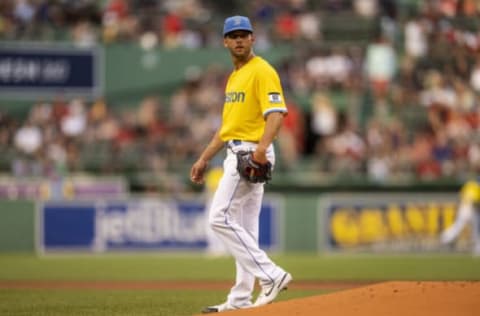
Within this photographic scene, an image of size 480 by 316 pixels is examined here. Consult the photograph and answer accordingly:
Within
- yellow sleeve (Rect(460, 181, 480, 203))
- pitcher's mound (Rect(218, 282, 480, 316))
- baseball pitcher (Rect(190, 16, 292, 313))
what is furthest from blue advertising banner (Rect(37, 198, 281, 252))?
pitcher's mound (Rect(218, 282, 480, 316))

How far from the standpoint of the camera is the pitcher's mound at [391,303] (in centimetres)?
768

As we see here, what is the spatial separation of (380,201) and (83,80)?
7.15 metres

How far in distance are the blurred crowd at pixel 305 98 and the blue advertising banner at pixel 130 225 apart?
922 mm

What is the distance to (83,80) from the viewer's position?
23.6 metres

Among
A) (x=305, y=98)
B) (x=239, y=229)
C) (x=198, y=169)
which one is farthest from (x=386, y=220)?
(x=239, y=229)

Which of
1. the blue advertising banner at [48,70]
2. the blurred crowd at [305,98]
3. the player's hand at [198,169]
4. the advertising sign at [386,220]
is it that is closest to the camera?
the player's hand at [198,169]

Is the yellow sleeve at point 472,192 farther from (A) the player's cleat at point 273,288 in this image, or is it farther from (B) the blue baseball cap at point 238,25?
(B) the blue baseball cap at point 238,25

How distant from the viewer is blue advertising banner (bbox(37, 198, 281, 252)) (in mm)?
20312

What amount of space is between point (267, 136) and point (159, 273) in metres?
7.42

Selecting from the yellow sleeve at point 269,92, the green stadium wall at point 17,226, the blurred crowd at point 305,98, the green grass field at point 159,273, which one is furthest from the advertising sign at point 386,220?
the yellow sleeve at point 269,92

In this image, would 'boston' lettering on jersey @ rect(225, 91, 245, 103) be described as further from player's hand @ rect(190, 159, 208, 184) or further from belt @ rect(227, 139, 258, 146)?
player's hand @ rect(190, 159, 208, 184)

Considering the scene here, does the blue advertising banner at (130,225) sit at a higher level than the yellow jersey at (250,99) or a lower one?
lower

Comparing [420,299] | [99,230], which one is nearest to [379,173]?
[99,230]

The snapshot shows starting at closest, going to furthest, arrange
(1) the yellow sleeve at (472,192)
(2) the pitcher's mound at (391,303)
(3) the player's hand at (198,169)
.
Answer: (2) the pitcher's mound at (391,303)
(3) the player's hand at (198,169)
(1) the yellow sleeve at (472,192)
